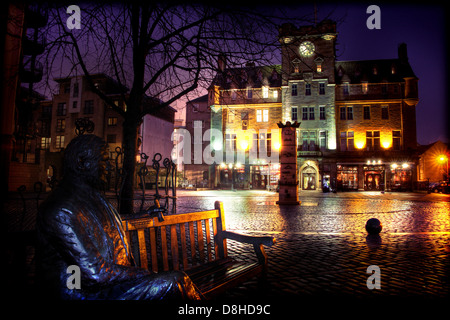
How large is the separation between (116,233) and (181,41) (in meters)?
6.08

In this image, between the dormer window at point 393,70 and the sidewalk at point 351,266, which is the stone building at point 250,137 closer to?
the dormer window at point 393,70

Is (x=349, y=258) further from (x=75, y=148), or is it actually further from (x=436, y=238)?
(x=75, y=148)

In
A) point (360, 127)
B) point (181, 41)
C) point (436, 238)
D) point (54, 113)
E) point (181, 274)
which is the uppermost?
point (54, 113)

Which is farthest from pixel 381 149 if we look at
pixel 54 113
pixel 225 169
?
pixel 54 113

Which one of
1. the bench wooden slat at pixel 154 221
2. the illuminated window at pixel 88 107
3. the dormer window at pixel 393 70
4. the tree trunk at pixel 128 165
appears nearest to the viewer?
the bench wooden slat at pixel 154 221

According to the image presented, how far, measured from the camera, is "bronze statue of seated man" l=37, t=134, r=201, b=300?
1584 mm

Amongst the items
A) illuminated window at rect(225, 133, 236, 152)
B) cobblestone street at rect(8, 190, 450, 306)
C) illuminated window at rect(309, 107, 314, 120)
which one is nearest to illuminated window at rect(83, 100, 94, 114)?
illuminated window at rect(225, 133, 236, 152)

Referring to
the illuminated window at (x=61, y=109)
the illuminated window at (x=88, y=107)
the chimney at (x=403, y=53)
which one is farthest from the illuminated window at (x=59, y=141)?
the chimney at (x=403, y=53)

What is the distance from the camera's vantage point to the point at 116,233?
1.89 meters

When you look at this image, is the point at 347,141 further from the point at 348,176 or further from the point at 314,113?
the point at 314,113

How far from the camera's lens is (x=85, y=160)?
1.82 meters

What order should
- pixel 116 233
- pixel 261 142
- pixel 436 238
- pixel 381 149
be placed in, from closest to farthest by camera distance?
pixel 116 233
pixel 436 238
pixel 381 149
pixel 261 142

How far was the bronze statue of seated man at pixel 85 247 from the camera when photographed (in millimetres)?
1584

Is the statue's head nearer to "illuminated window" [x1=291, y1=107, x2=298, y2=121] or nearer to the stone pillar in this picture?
the stone pillar
